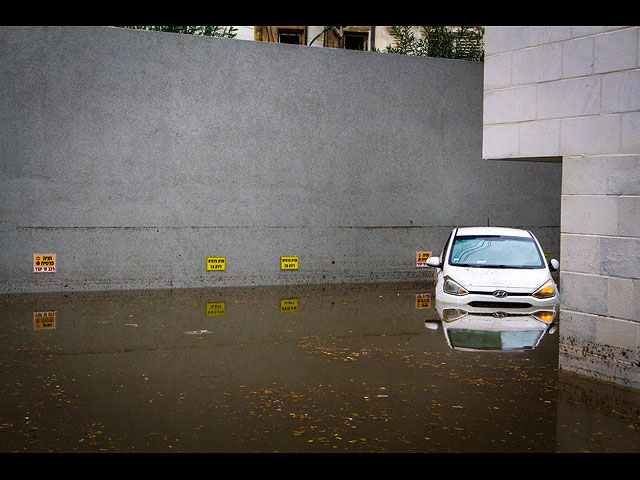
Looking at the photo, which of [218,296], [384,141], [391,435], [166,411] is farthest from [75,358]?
[384,141]

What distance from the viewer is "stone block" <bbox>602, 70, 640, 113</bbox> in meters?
8.31

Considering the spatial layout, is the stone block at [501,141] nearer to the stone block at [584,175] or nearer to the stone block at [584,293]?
the stone block at [584,175]

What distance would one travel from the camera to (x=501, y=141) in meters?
9.84

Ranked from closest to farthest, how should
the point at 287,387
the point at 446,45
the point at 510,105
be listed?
the point at 287,387
the point at 510,105
the point at 446,45

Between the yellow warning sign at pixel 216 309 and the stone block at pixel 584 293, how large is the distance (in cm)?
598

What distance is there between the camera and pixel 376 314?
13320mm

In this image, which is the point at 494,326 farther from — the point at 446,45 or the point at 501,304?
the point at 446,45

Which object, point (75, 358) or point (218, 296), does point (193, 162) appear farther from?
point (75, 358)

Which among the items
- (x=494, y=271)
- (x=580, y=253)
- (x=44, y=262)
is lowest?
(x=44, y=262)

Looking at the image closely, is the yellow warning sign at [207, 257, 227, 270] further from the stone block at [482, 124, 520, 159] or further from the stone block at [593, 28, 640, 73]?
the stone block at [593, 28, 640, 73]

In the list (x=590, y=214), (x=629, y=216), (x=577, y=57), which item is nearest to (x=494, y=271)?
(x=590, y=214)

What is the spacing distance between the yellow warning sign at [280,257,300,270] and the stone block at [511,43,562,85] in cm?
863

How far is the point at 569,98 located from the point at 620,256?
193cm

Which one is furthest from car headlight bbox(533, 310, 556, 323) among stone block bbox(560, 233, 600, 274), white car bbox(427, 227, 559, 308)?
stone block bbox(560, 233, 600, 274)
